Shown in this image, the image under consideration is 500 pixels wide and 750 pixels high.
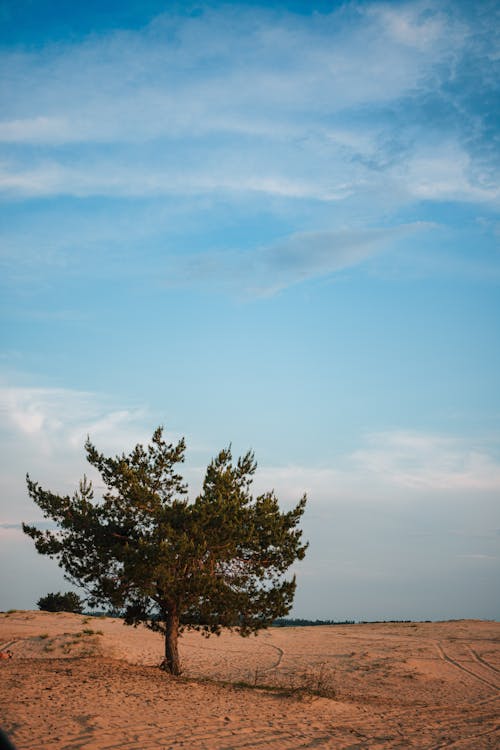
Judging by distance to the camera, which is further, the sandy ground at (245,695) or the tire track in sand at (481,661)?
the tire track in sand at (481,661)

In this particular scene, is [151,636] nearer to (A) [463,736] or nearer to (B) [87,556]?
(B) [87,556]

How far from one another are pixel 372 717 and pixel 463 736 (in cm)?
277

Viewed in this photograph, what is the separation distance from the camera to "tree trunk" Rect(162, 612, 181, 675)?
70.4ft

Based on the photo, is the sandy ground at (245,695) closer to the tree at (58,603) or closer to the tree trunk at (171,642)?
the tree trunk at (171,642)

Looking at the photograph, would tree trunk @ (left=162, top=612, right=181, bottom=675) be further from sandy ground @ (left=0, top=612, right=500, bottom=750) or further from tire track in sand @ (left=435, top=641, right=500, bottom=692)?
tire track in sand @ (left=435, top=641, right=500, bottom=692)

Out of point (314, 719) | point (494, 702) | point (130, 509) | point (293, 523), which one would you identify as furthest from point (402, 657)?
point (130, 509)

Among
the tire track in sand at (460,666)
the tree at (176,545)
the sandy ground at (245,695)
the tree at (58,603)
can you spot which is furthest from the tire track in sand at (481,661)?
the tree at (58,603)

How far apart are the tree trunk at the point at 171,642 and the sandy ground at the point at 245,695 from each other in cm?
45

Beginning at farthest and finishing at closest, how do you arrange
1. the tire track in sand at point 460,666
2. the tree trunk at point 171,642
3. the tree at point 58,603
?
the tree at point 58,603, the tire track in sand at point 460,666, the tree trunk at point 171,642

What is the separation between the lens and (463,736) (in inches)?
667

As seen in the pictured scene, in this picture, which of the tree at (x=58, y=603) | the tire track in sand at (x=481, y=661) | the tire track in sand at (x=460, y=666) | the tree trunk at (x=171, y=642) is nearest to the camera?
the tree trunk at (x=171, y=642)

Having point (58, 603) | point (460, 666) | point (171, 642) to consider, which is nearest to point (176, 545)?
point (171, 642)

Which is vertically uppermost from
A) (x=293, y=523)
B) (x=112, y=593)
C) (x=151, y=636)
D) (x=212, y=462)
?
(x=212, y=462)

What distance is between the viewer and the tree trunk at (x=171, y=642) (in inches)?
845
